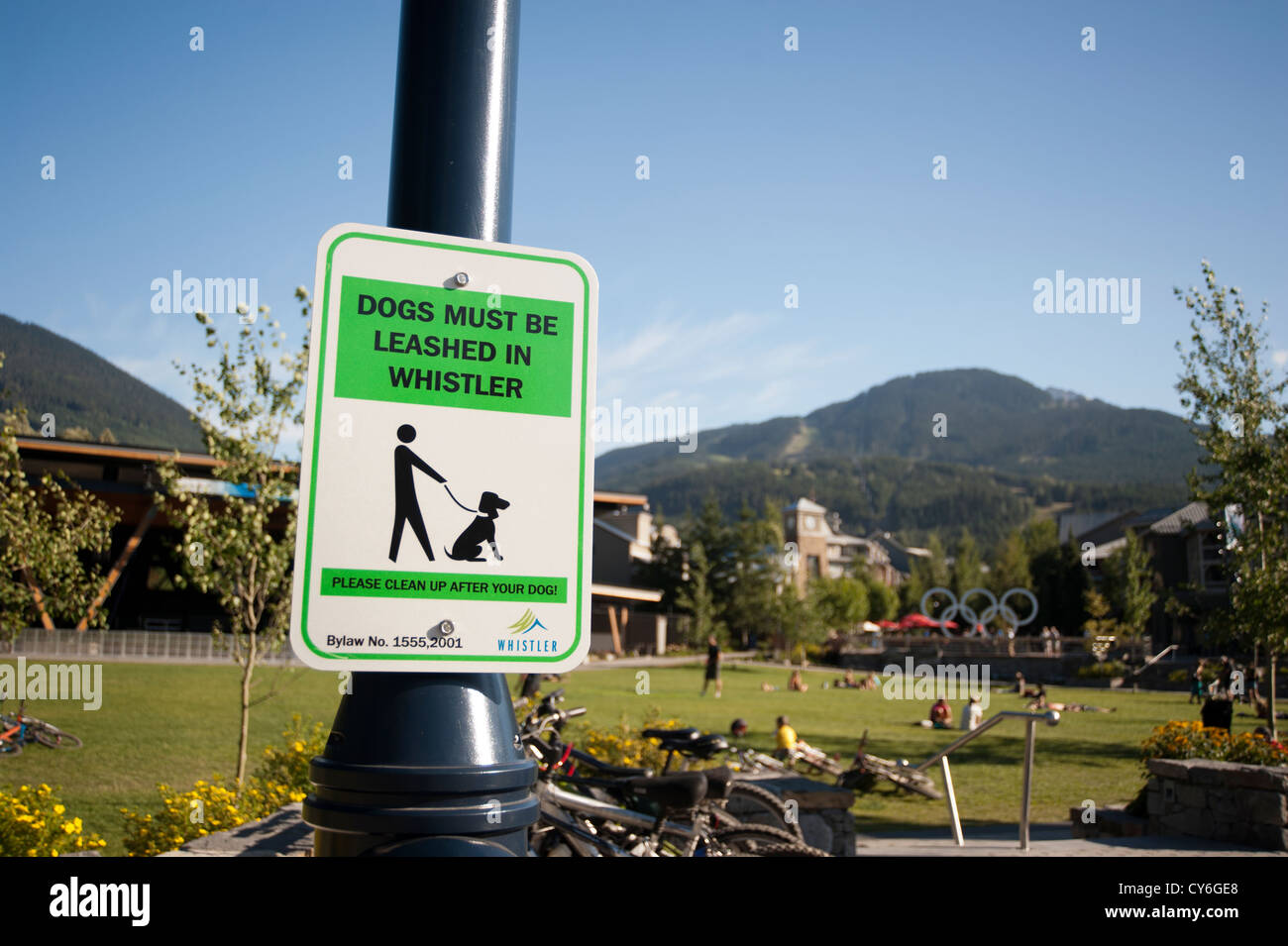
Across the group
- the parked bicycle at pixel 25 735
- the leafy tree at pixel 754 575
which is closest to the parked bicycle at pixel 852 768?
the parked bicycle at pixel 25 735

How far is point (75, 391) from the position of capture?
19.3 m

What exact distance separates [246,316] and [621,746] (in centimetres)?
615

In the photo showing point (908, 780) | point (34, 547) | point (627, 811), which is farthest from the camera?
point (908, 780)

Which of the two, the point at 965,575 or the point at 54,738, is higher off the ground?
the point at 965,575

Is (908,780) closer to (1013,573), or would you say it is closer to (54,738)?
(54,738)

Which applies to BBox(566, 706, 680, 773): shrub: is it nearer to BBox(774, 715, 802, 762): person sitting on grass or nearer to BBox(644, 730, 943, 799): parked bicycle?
BBox(644, 730, 943, 799): parked bicycle

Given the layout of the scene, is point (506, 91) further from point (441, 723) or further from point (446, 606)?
point (441, 723)

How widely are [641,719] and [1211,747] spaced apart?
32.9 ft

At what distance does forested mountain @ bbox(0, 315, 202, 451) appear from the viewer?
11.7 m

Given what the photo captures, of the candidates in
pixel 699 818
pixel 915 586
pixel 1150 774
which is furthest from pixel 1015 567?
pixel 699 818

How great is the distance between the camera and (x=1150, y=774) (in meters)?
10.3

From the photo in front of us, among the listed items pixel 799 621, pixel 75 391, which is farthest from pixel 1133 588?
pixel 75 391

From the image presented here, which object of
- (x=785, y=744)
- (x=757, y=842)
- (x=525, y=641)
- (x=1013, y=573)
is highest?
(x=525, y=641)
